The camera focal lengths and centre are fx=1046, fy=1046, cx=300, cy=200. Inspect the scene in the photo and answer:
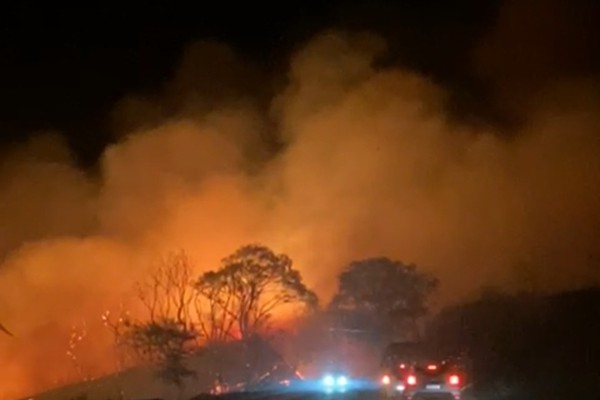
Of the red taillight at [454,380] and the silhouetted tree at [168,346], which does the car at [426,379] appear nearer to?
the red taillight at [454,380]

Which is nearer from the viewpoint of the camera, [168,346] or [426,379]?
[426,379]

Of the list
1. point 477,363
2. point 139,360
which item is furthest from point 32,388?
point 477,363

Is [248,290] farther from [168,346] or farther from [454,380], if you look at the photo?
[454,380]

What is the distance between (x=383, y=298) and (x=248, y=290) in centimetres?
829

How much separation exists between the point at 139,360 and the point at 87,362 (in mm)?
15418

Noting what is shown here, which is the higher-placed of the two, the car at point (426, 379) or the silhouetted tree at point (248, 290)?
the silhouetted tree at point (248, 290)

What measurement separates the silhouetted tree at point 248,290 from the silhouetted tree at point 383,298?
3.70 meters

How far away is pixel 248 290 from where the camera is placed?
4988 centimetres

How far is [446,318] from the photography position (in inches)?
2211

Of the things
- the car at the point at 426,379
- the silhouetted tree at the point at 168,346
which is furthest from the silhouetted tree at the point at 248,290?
the car at the point at 426,379

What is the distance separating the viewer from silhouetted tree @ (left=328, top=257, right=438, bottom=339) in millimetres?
54969

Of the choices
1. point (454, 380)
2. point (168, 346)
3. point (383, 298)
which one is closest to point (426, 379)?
point (454, 380)

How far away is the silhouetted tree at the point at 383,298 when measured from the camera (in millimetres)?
54969

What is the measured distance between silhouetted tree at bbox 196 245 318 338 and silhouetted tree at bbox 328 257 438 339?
370cm
